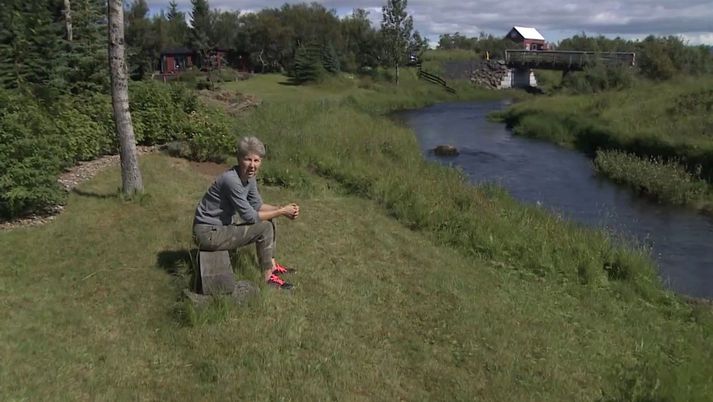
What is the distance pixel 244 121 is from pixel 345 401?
48.5 ft

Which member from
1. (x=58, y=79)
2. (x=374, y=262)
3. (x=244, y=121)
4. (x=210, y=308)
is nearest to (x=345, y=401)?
(x=210, y=308)

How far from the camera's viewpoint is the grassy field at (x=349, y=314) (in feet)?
16.6

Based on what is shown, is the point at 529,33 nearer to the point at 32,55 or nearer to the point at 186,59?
the point at 186,59

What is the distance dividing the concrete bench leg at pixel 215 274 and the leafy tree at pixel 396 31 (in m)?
55.3

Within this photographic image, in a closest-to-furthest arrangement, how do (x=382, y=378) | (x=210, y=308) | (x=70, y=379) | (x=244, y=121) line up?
1. (x=70, y=379)
2. (x=382, y=378)
3. (x=210, y=308)
4. (x=244, y=121)

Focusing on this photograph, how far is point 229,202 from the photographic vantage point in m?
6.46

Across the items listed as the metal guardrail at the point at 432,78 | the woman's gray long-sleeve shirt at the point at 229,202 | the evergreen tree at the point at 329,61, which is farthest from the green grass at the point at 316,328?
the metal guardrail at the point at 432,78

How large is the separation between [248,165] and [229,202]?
1.54 feet

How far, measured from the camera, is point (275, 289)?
6.57 metres

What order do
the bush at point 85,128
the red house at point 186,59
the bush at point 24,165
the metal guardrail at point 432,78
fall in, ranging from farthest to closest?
the metal guardrail at point 432,78 → the red house at point 186,59 → the bush at point 85,128 → the bush at point 24,165

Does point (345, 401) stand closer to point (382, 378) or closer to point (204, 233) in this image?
point (382, 378)

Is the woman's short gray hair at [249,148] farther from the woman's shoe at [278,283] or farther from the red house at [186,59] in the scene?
the red house at [186,59]

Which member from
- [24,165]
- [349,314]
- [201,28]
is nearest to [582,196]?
[349,314]

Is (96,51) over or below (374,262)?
over
